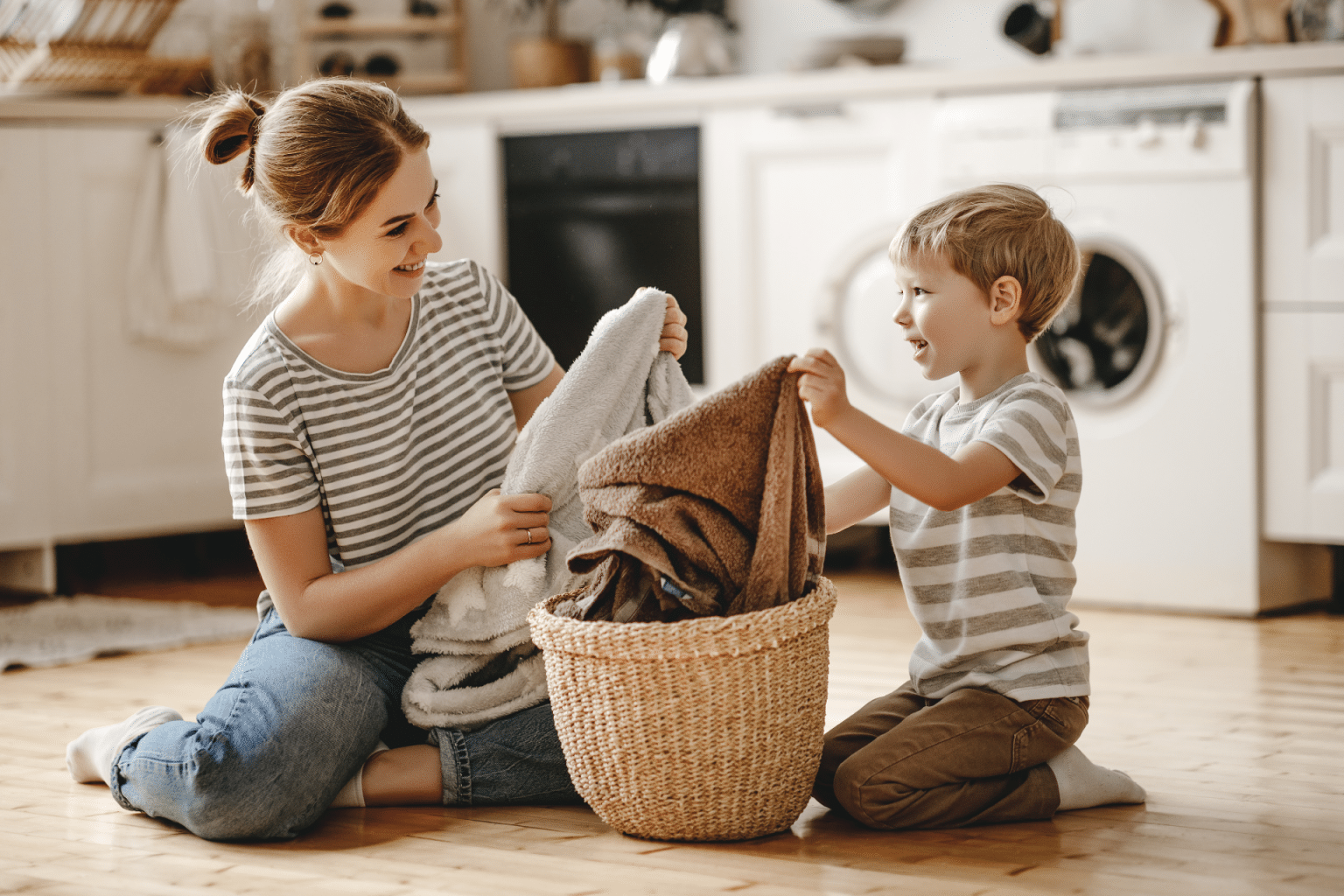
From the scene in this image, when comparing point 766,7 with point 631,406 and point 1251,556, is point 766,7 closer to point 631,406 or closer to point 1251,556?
point 1251,556

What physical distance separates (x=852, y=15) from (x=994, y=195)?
1964 millimetres

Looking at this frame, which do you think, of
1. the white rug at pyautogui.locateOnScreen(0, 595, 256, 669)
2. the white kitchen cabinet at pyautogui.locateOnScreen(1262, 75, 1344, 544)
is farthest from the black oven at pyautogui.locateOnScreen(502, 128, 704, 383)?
the white kitchen cabinet at pyautogui.locateOnScreen(1262, 75, 1344, 544)

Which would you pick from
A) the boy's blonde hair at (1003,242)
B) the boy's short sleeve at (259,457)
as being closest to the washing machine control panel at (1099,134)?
the boy's blonde hair at (1003,242)

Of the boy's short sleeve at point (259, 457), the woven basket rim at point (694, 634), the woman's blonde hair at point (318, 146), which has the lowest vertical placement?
the woven basket rim at point (694, 634)

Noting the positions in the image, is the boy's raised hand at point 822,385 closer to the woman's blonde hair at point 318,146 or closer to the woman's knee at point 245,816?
the woman's blonde hair at point 318,146

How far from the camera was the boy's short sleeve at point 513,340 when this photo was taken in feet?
6.03

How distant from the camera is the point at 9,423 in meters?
2.92

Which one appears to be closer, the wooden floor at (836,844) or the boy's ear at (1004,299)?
the wooden floor at (836,844)

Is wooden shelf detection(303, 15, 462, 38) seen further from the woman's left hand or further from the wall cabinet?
the woman's left hand

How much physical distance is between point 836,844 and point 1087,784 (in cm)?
28

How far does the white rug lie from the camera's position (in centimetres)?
250

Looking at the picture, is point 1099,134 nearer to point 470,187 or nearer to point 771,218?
point 771,218

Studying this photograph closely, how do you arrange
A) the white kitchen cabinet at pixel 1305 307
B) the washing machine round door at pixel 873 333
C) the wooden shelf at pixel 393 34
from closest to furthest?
1. the white kitchen cabinet at pixel 1305 307
2. the washing machine round door at pixel 873 333
3. the wooden shelf at pixel 393 34

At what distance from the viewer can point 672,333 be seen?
5.57ft
